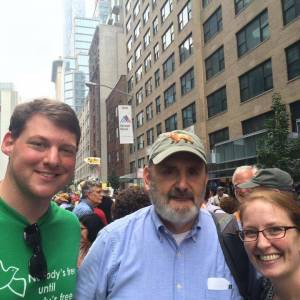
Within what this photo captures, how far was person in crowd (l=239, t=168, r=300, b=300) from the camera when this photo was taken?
2.34 m

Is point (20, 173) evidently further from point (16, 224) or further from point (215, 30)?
point (215, 30)

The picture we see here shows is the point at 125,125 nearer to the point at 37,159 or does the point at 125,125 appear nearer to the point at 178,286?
the point at 37,159

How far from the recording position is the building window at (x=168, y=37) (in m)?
41.9

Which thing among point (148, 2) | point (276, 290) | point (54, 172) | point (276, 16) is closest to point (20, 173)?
point (54, 172)

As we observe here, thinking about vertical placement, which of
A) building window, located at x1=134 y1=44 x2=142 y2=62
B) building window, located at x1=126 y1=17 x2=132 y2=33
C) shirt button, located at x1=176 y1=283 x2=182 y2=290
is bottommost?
shirt button, located at x1=176 y1=283 x2=182 y2=290

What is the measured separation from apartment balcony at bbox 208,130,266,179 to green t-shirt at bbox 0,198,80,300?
2064 centimetres

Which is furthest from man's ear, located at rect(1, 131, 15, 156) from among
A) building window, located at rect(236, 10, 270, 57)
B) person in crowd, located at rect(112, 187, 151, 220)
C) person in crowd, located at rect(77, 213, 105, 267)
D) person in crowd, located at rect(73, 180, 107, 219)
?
building window, located at rect(236, 10, 270, 57)

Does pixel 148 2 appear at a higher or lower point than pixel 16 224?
higher

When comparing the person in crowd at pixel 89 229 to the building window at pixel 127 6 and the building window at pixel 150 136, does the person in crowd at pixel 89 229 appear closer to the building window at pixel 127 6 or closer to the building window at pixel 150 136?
the building window at pixel 150 136

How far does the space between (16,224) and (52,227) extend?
0.91 feet

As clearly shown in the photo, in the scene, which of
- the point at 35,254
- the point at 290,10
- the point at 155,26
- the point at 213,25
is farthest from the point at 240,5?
the point at 35,254

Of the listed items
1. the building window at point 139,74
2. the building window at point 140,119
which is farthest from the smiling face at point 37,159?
the building window at point 139,74

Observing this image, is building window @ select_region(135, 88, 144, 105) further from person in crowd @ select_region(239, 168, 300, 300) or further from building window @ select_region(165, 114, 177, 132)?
person in crowd @ select_region(239, 168, 300, 300)

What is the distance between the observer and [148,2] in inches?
1993
